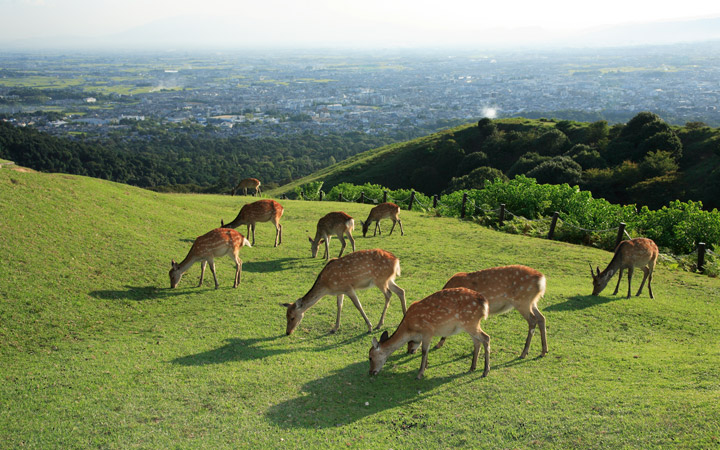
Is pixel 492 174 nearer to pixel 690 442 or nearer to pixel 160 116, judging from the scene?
pixel 690 442

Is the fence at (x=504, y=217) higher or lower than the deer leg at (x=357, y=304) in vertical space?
lower

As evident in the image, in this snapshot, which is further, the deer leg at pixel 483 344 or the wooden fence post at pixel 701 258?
the wooden fence post at pixel 701 258

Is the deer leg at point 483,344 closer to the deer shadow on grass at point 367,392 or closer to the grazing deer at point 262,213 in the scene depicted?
the deer shadow on grass at point 367,392

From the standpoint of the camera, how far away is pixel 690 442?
655 centimetres

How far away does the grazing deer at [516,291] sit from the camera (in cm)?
920

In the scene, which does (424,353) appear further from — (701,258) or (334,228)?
(701,258)

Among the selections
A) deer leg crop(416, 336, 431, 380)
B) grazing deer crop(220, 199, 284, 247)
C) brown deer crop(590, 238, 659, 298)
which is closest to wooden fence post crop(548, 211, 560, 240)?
brown deer crop(590, 238, 659, 298)

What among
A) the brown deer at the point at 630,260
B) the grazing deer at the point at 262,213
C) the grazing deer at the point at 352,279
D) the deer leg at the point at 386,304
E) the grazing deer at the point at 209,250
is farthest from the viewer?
the grazing deer at the point at 262,213

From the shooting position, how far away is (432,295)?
8586 mm

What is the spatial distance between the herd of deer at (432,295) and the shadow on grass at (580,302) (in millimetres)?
329

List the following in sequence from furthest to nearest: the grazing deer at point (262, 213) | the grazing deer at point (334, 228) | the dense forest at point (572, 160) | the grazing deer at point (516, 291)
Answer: the dense forest at point (572, 160)
the grazing deer at point (262, 213)
the grazing deer at point (334, 228)
the grazing deer at point (516, 291)

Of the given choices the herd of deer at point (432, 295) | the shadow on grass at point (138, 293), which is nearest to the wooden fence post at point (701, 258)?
the herd of deer at point (432, 295)

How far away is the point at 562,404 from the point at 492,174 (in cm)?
3251

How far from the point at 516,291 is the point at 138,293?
878 cm
